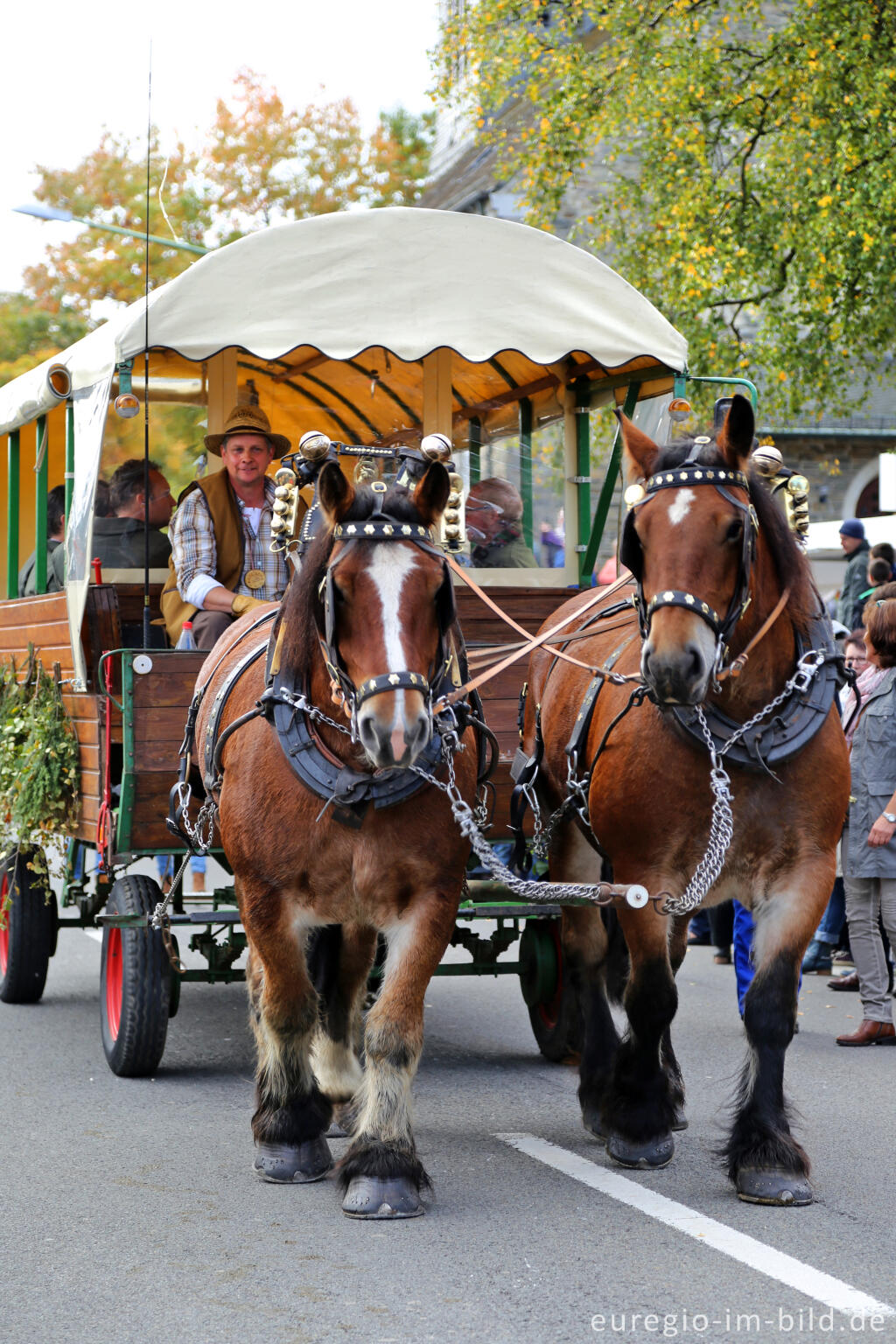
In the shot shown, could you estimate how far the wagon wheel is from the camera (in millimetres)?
6906

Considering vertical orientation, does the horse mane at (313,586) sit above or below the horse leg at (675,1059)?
above

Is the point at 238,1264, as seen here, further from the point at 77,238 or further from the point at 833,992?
the point at 77,238

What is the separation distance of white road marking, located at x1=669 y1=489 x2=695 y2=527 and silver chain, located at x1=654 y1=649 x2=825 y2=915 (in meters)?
0.52

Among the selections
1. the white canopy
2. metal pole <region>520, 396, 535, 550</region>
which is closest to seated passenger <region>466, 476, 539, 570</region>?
metal pole <region>520, 396, 535, 550</region>

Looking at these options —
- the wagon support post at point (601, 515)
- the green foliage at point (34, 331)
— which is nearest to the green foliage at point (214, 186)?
the green foliage at point (34, 331)

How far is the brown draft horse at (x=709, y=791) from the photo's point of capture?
4.48m

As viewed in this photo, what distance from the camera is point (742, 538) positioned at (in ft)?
14.9

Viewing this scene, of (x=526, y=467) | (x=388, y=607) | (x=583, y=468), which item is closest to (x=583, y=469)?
(x=583, y=468)

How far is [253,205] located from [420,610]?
28476 mm

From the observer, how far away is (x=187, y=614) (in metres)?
7.15

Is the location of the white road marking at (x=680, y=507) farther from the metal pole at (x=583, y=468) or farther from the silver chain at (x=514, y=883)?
the metal pole at (x=583, y=468)

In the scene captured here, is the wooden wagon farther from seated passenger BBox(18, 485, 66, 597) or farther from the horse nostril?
the horse nostril

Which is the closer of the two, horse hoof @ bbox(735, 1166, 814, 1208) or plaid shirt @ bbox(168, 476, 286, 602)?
horse hoof @ bbox(735, 1166, 814, 1208)

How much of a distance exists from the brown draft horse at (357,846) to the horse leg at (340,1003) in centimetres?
46
